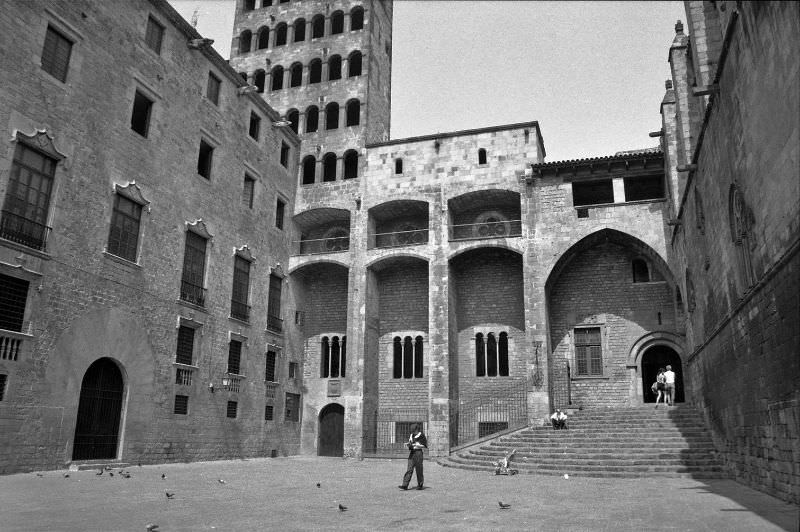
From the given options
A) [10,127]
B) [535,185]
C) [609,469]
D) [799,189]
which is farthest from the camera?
[535,185]

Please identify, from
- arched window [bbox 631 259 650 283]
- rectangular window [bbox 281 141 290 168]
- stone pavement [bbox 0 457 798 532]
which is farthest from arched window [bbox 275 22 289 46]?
stone pavement [bbox 0 457 798 532]

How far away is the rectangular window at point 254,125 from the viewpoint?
26303 millimetres

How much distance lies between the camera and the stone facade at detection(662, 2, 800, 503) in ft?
28.2

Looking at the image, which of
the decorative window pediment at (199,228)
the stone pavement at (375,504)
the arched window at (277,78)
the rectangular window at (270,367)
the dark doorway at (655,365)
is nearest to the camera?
the stone pavement at (375,504)

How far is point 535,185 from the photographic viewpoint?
26594 mm

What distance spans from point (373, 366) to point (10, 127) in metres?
17.2

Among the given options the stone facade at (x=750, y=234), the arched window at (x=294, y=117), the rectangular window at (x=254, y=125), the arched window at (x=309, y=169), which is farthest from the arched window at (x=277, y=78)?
the stone facade at (x=750, y=234)

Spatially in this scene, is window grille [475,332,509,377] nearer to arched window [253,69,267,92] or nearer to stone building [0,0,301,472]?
stone building [0,0,301,472]

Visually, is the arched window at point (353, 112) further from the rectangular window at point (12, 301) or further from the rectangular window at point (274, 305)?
the rectangular window at point (12, 301)

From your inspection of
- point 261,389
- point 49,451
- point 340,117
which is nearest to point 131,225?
point 49,451

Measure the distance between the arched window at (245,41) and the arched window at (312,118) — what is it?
6.33m

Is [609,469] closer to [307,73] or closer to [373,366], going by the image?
[373,366]

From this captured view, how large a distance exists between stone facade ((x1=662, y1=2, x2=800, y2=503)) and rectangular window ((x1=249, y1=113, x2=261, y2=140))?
17297 mm

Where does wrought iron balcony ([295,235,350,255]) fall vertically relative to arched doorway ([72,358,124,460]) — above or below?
above
